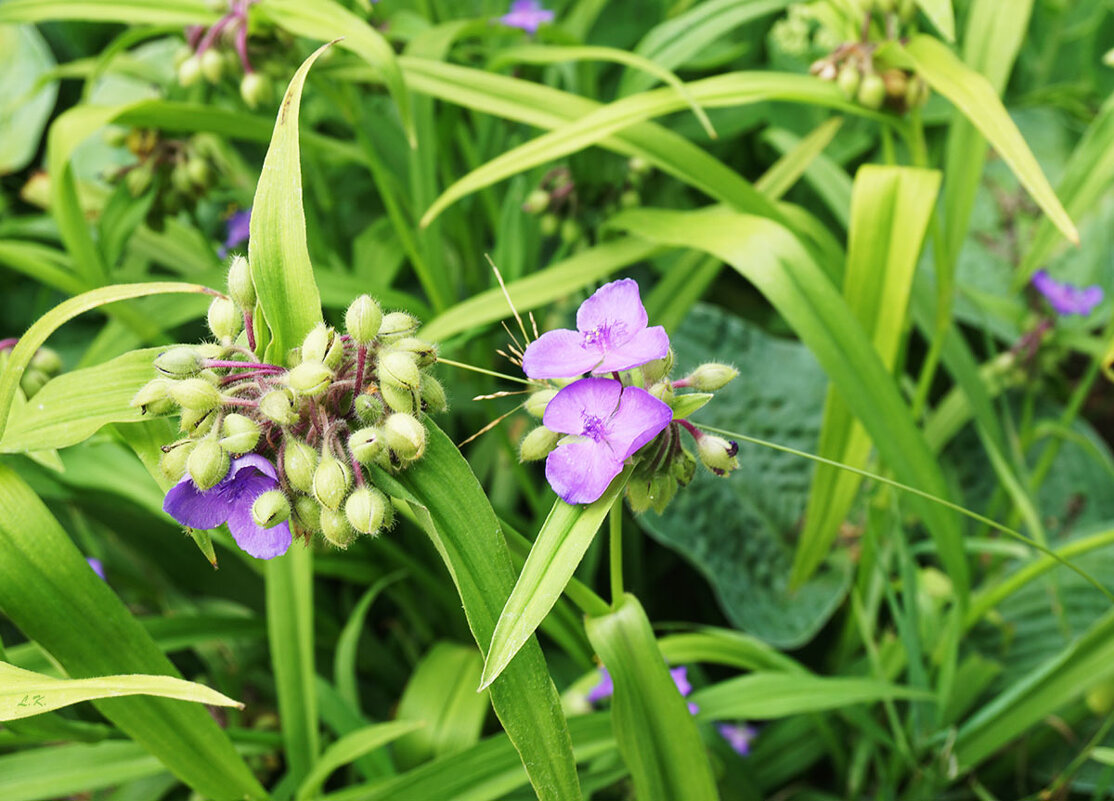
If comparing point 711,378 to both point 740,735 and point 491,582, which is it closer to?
point 491,582

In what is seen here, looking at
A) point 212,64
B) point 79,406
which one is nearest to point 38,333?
point 79,406

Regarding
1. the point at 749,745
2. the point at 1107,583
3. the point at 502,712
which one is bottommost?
the point at 749,745

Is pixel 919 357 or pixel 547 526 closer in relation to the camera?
pixel 547 526

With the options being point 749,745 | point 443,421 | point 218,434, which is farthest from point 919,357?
point 218,434

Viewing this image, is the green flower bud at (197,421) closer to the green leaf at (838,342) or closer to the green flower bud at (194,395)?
Answer: the green flower bud at (194,395)

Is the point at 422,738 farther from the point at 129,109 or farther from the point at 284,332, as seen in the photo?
the point at 129,109

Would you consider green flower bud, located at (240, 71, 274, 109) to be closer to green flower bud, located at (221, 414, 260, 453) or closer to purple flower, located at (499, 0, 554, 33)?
purple flower, located at (499, 0, 554, 33)

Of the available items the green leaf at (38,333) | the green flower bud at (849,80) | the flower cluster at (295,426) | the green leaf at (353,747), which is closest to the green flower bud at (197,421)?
the flower cluster at (295,426)

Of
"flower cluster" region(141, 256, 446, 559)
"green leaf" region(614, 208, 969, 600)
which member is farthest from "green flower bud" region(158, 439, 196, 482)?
"green leaf" region(614, 208, 969, 600)
